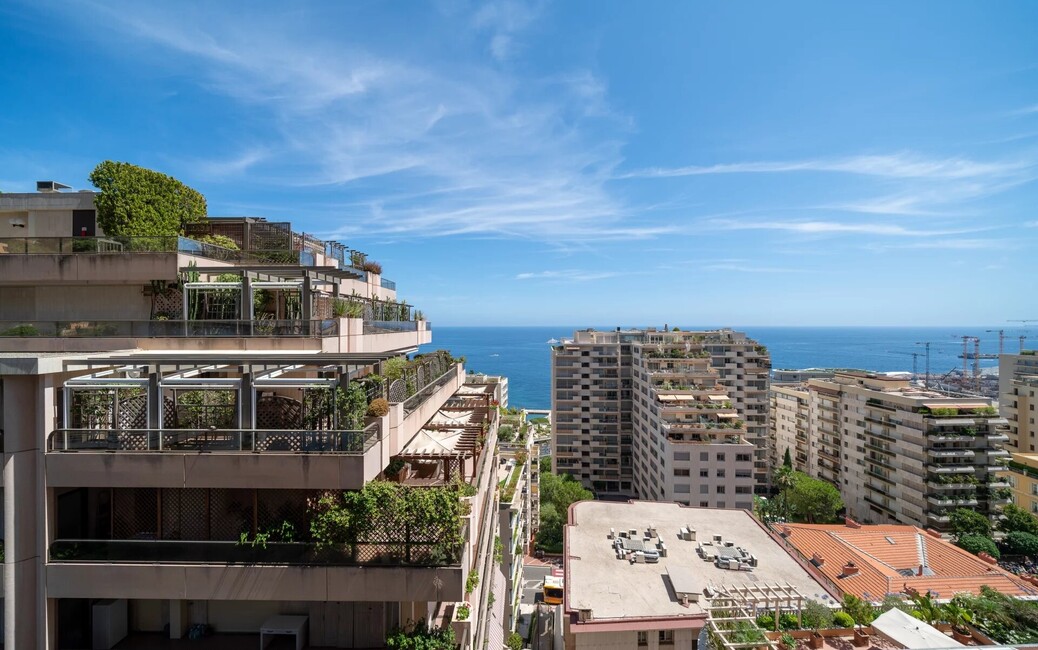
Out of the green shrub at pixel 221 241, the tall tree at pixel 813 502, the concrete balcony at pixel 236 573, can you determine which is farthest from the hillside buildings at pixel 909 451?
the green shrub at pixel 221 241

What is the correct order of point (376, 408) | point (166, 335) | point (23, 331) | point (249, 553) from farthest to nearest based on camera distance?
point (23, 331), point (166, 335), point (376, 408), point (249, 553)

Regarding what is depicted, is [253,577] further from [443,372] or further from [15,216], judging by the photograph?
[15,216]

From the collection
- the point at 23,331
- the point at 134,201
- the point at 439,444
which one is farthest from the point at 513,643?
the point at 134,201

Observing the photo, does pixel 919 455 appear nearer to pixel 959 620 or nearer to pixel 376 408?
pixel 959 620

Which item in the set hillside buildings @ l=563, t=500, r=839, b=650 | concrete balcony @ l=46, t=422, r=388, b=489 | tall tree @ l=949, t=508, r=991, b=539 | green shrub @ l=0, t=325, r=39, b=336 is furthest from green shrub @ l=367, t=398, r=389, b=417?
tall tree @ l=949, t=508, r=991, b=539

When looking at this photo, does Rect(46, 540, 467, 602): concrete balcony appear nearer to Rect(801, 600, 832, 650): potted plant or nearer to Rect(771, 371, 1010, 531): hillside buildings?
Rect(801, 600, 832, 650): potted plant
